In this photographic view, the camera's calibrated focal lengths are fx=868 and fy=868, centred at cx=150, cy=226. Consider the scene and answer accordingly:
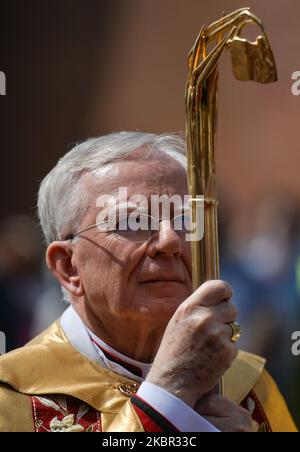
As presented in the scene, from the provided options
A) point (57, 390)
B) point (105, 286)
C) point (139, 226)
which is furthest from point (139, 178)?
point (57, 390)

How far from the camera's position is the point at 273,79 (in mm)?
1945

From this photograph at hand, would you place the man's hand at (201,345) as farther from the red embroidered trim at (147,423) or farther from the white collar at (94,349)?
the white collar at (94,349)

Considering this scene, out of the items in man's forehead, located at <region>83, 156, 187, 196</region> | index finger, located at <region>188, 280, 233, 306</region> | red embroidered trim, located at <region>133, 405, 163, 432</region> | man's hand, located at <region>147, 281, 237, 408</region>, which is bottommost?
red embroidered trim, located at <region>133, 405, 163, 432</region>

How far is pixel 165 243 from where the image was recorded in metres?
2.49

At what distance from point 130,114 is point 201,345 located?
5230mm

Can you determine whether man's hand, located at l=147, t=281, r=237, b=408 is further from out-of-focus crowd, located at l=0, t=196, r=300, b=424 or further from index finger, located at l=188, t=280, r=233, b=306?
out-of-focus crowd, located at l=0, t=196, r=300, b=424

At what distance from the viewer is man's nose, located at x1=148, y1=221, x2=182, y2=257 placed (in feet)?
8.16

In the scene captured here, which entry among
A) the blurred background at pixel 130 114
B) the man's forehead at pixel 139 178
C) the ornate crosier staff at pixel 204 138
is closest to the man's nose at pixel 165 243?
the man's forehead at pixel 139 178

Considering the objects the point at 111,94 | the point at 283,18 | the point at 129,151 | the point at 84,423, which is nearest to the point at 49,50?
the point at 111,94

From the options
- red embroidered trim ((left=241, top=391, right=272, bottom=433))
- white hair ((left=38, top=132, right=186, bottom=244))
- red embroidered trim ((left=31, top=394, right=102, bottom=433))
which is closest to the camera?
red embroidered trim ((left=31, top=394, right=102, bottom=433))

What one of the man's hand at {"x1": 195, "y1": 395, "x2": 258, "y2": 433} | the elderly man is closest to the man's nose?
the elderly man

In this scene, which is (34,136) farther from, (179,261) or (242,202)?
(179,261)

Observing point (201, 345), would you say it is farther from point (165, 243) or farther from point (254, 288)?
point (254, 288)

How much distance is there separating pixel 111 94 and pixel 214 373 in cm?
541
